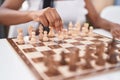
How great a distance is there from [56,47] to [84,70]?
0.33 meters

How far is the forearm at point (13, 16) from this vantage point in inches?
51.0

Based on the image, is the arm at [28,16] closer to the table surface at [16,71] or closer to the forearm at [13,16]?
the forearm at [13,16]

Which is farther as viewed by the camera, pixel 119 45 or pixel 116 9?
pixel 116 9

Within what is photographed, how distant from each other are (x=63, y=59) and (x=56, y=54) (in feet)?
0.47

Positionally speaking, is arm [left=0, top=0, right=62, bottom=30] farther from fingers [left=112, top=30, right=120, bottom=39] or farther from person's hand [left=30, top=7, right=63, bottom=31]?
fingers [left=112, top=30, right=120, bottom=39]

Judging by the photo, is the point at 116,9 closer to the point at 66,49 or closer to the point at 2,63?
the point at 66,49

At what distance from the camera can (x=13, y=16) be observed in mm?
1373

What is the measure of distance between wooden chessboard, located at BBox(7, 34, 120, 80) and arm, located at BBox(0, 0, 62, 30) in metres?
0.13

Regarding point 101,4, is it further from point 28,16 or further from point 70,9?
point 28,16

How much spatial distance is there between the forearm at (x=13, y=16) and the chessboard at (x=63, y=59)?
205 millimetres

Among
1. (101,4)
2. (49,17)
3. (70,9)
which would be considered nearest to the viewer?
(49,17)

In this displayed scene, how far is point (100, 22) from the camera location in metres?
1.81

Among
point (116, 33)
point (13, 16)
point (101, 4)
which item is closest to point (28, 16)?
point (13, 16)

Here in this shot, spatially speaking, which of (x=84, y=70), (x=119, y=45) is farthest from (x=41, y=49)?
(x=119, y=45)
